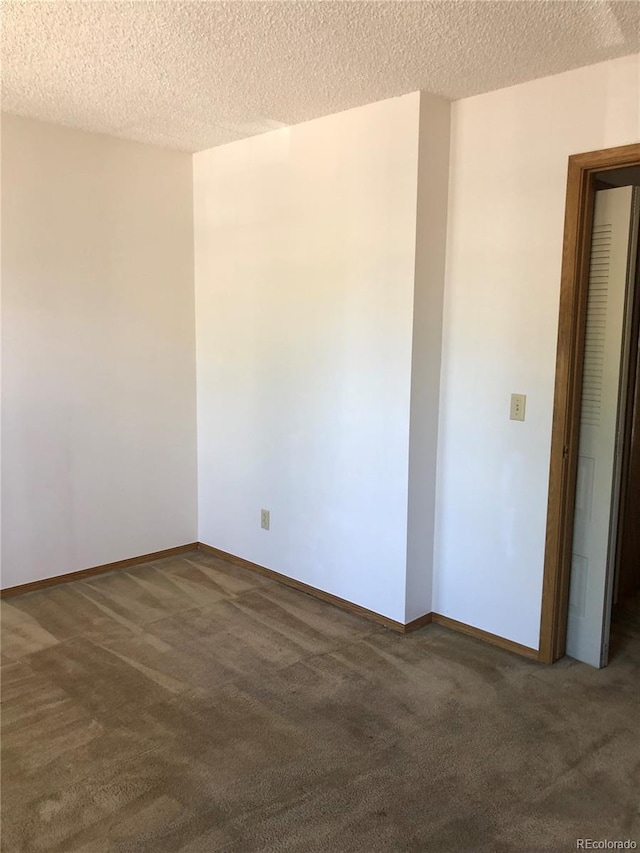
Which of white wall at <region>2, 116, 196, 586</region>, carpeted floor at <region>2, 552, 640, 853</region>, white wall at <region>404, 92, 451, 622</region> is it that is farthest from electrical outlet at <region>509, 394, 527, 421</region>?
white wall at <region>2, 116, 196, 586</region>

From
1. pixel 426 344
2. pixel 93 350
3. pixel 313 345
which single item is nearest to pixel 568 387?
pixel 426 344

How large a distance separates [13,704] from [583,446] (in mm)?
2490

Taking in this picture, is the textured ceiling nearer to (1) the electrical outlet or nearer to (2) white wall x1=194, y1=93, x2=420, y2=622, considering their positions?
(2) white wall x1=194, y1=93, x2=420, y2=622

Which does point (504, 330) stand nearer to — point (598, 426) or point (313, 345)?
point (598, 426)

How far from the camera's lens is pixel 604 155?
2.55m

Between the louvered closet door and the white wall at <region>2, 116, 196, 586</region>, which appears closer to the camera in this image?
the louvered closet door

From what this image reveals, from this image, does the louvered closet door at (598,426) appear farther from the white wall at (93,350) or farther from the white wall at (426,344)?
the white wall at (93,350)

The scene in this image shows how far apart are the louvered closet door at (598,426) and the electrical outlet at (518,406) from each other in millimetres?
248

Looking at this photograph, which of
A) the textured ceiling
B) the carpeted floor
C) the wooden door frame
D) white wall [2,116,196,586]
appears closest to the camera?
the carpeted floor

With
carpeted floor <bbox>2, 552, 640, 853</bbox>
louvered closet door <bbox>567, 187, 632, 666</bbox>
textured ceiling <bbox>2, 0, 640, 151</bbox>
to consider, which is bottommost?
carpeted floor <bbox>2, 552, 640, 853</bbox>

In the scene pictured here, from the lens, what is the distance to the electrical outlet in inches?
113

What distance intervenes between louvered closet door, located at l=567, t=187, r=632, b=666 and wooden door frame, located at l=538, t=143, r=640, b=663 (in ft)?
0.15

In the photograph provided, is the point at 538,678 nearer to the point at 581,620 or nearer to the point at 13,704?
the point at 581,620

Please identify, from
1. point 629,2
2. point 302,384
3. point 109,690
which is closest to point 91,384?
point 302,384
